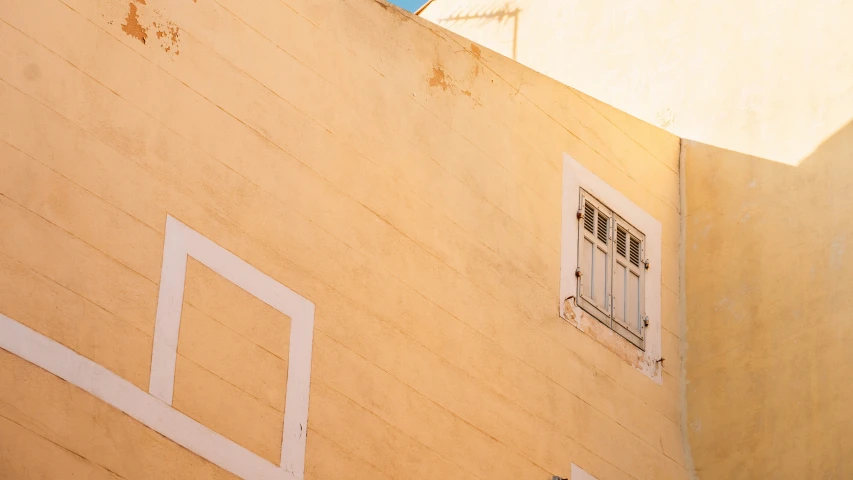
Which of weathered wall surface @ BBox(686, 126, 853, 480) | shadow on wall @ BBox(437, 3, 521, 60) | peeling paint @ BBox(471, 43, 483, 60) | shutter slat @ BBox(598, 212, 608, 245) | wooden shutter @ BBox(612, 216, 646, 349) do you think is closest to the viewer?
weathered wall surface @ BBox(686, 126, 853, 480)

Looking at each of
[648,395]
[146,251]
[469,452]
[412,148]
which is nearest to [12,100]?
[146,251]

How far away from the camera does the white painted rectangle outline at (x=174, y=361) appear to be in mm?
6660

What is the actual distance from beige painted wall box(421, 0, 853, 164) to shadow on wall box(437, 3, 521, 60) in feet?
0.66

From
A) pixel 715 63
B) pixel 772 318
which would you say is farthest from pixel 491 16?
pixel 772 318

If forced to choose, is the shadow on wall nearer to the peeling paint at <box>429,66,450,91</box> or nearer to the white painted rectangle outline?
the peeling paint at <box>429,66,450,91</box>

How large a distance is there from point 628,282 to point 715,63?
86.9 inches

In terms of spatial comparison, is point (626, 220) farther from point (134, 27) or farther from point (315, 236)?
point (134, 27)

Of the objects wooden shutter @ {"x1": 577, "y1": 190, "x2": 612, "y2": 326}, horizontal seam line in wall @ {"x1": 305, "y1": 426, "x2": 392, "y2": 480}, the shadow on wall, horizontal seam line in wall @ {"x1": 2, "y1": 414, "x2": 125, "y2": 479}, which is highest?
the shadow on wall

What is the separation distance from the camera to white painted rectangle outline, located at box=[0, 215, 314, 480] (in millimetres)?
6660

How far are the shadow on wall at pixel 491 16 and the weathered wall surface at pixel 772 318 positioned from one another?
3288mm

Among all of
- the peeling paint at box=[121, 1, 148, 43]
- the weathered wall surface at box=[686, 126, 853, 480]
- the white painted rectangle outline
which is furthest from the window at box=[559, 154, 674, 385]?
the peeling paint at box=[121, 1, 148, 43]

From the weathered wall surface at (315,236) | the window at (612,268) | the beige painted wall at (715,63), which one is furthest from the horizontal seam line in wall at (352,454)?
the beige painted wall at (715,63)

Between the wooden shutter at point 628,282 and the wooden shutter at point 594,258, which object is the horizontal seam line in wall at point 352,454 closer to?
the wooden shutter at point 594,258

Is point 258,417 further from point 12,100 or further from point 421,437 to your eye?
point 12,100
